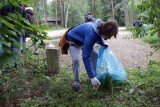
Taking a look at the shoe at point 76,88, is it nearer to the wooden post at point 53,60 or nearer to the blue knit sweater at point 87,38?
the blue knit sweater at point 87,38

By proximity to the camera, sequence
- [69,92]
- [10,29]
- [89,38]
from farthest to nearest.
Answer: [69,92] → [89,38] → [10,29]

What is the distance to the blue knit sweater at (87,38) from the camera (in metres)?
3.91

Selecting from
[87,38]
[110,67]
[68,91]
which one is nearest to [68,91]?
[68,91]

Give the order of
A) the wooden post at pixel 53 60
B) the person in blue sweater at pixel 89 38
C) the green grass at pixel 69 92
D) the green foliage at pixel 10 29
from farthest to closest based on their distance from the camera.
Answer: the wooden post at pixel 53 60
the green grass at pixel 69 92
the person in blue sweater at pixel 89 38
the green foliage at pixel 10 29

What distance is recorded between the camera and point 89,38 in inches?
155

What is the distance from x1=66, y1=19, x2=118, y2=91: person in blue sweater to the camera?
153 inches

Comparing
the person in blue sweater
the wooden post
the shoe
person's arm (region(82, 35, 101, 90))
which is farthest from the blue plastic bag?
the wooden post

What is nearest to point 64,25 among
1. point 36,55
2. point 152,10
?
point 36,55

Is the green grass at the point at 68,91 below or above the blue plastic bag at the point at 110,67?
below

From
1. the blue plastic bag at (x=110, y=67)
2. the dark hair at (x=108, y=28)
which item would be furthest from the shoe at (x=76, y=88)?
the dark hair at (x=108, y=28)

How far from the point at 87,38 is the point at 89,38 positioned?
35mm

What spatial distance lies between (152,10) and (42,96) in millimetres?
2355

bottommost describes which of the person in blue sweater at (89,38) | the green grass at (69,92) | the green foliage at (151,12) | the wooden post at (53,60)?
the green grass at (69,92)

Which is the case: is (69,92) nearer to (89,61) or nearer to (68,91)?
(68,91)
